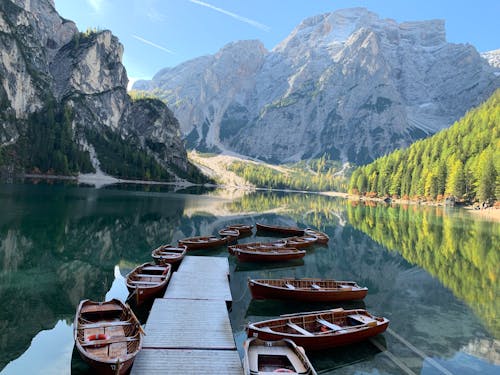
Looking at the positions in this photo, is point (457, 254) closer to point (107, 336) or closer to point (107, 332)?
point (107, 332)

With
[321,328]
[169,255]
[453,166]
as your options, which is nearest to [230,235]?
[169,255]

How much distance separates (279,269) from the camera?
3706 centimetres

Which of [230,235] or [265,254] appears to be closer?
[265,254]

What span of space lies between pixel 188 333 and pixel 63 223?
1559 inches

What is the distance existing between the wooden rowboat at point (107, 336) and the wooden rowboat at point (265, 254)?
20038 mm

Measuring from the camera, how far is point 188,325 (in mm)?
18875

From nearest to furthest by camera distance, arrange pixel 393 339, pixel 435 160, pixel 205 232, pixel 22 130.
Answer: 1. pixel 393 339
2. pixel 205 232
3. pixel 435 160
4. pixel 22 130

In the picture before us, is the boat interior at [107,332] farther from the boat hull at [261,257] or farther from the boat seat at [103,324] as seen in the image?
the boat hull at [261,257]

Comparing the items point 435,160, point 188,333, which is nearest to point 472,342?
point 188,333

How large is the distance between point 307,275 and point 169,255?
14351mm

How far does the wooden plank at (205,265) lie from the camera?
103 ft

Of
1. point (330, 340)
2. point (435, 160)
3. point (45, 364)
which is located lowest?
point (45, 364)

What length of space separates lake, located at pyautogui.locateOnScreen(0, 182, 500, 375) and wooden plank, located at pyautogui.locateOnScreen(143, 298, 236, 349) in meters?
1.28

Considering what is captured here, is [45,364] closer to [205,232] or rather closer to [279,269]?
[279,269]
